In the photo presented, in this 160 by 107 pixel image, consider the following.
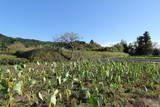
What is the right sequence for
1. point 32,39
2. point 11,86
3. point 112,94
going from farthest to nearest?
point 32,39 < point 112,94 < point 11,86

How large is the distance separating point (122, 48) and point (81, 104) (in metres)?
34.7

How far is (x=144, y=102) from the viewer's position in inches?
123

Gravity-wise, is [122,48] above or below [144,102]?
above

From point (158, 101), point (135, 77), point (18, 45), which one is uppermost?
point (18, 45)

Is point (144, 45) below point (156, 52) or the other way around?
the other way around

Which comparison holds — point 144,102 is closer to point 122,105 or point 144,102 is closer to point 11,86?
point 122,105

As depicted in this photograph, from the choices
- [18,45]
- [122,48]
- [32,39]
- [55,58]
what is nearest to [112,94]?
[55,58]

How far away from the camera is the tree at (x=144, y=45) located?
33.6 meters

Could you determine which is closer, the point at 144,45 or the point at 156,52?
the point at 144,45

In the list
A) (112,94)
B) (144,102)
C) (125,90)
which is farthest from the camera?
(125,90)

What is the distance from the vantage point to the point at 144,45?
3438 cm

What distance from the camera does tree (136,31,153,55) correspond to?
→ 33625mm

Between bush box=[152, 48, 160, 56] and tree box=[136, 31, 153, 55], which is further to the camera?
bush box=[152, 48, 160, 56]

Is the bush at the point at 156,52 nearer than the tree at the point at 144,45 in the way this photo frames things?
No
